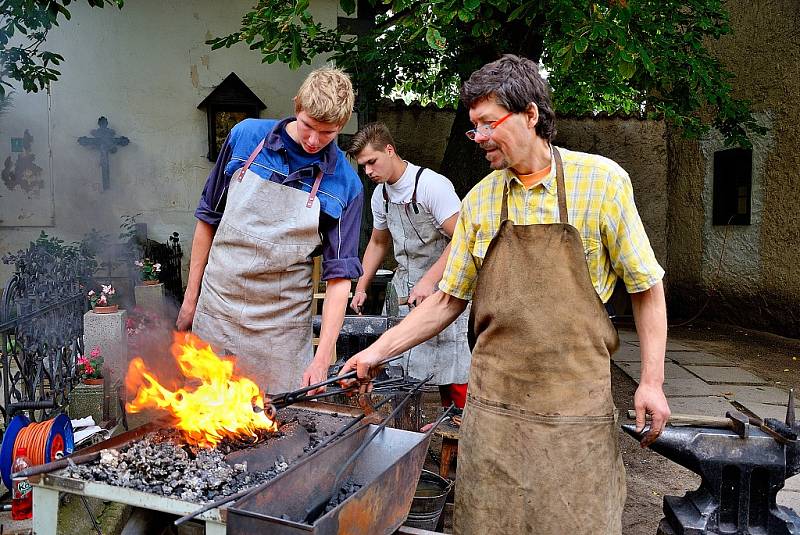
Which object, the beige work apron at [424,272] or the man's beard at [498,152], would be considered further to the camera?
the beige work apron at [424,272]

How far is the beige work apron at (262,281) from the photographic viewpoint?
311 cm

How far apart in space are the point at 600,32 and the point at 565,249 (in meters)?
3.49

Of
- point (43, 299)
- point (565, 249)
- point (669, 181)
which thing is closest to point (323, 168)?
point (565, 249)

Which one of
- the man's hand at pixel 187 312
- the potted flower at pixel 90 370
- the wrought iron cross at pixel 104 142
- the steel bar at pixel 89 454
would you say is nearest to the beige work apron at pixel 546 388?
the steel bar at pixel 89 454

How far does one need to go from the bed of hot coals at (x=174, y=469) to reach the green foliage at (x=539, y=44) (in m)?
3.62

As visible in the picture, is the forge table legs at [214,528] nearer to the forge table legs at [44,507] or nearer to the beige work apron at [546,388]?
the forge table legs at [44,507]

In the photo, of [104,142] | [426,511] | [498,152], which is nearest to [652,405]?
[498,152]

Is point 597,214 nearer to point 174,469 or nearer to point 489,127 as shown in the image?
point 489,127

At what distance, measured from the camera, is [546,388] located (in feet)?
7.64

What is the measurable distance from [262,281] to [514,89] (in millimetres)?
1553

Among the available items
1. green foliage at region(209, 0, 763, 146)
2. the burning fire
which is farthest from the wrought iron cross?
the burning fire

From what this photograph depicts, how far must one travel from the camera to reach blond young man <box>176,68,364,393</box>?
3.10 metres

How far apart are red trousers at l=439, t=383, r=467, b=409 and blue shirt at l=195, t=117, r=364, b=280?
197 centimetres

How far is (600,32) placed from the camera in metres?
5.17
